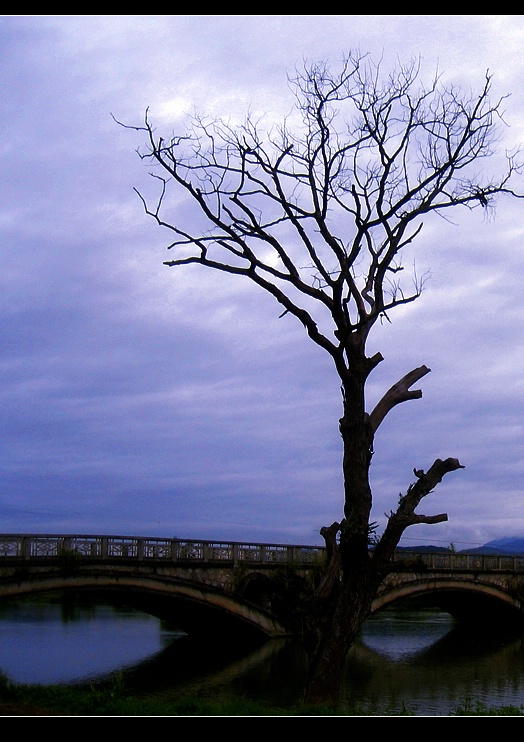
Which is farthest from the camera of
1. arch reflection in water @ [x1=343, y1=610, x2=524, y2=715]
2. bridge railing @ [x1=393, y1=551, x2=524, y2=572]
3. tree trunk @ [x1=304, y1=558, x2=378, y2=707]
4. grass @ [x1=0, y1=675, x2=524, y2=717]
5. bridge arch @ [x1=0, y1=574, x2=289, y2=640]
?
bridge railing @ [x1=393, y1=551, x2=524, y2=572]

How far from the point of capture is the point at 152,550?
84.6 feet

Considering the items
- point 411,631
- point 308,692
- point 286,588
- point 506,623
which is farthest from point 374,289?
point 506,623

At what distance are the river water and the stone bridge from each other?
4.16ft

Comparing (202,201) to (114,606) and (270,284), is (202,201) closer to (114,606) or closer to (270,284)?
(270,284)

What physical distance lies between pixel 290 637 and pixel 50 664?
11.1 meters

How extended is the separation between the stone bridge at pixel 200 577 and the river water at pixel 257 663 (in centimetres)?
127

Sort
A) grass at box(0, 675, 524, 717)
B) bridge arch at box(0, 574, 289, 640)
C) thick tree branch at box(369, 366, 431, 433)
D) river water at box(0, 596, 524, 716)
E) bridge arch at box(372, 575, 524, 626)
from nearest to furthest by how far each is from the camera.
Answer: grass at box(0, 675, 524, 717)
thick tree branch at box(369, 366, 431, 433)
river water at box(0, 596, 524, 716)
bridge arch at box(0, 574, 289, 640)
bridge arch at box(372, 575, 524, 626)

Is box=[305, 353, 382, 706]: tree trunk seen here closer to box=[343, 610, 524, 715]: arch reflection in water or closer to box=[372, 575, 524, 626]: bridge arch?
box=[343, 610, 524, 715]: arch reflection in water

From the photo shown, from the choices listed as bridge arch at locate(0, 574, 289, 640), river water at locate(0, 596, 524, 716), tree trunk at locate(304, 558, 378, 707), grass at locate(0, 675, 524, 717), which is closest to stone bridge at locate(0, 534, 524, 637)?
bridge arch at locate(0, 574, 289, 640)

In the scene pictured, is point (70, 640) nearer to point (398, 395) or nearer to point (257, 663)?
point (257, 663)

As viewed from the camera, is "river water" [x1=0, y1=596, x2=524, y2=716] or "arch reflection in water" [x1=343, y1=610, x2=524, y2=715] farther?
"river water" [x1=0, y1=596, x2=524, y2=716]

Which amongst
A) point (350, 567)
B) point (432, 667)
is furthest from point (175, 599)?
point (350, 567)

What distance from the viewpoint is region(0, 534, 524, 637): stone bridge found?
22.3 meters

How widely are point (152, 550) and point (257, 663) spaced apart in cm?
495
